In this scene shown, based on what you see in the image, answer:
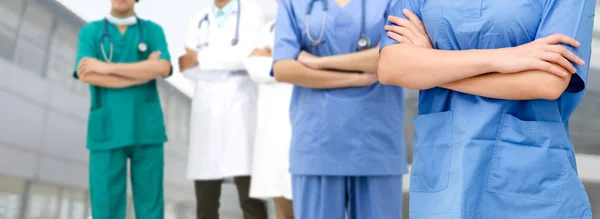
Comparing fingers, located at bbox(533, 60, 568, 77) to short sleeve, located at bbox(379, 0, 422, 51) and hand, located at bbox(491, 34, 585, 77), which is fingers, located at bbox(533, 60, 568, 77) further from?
short sleeve, located at bbox(379, 0, 422, 51)

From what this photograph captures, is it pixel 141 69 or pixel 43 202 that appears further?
pixel 43 202

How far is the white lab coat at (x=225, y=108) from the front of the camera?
8.97 ft

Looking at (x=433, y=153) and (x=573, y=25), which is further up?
(x=573, y=25)

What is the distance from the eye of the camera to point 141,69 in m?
2.54

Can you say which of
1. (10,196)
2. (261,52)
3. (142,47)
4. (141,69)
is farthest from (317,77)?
(10,196)

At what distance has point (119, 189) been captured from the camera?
8.50 ft

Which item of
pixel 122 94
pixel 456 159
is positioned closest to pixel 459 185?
pixel 456 159

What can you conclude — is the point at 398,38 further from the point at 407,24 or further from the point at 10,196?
the point at 10,196

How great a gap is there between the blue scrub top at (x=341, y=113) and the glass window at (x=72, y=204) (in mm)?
1620

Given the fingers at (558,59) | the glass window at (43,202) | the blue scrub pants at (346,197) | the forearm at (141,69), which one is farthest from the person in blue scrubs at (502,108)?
the glass window at (43,202)

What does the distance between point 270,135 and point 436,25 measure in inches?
58.4

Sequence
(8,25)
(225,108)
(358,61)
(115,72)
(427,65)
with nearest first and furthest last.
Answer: (427,65), (358,61), (115,72), (225,108), (8,25)

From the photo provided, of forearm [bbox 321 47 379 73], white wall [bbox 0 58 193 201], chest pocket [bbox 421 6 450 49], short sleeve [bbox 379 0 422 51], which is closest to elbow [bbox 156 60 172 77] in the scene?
white wall [bbox 0 58 193 201]

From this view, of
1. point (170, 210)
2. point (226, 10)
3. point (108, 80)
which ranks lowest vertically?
point (170, 210)
